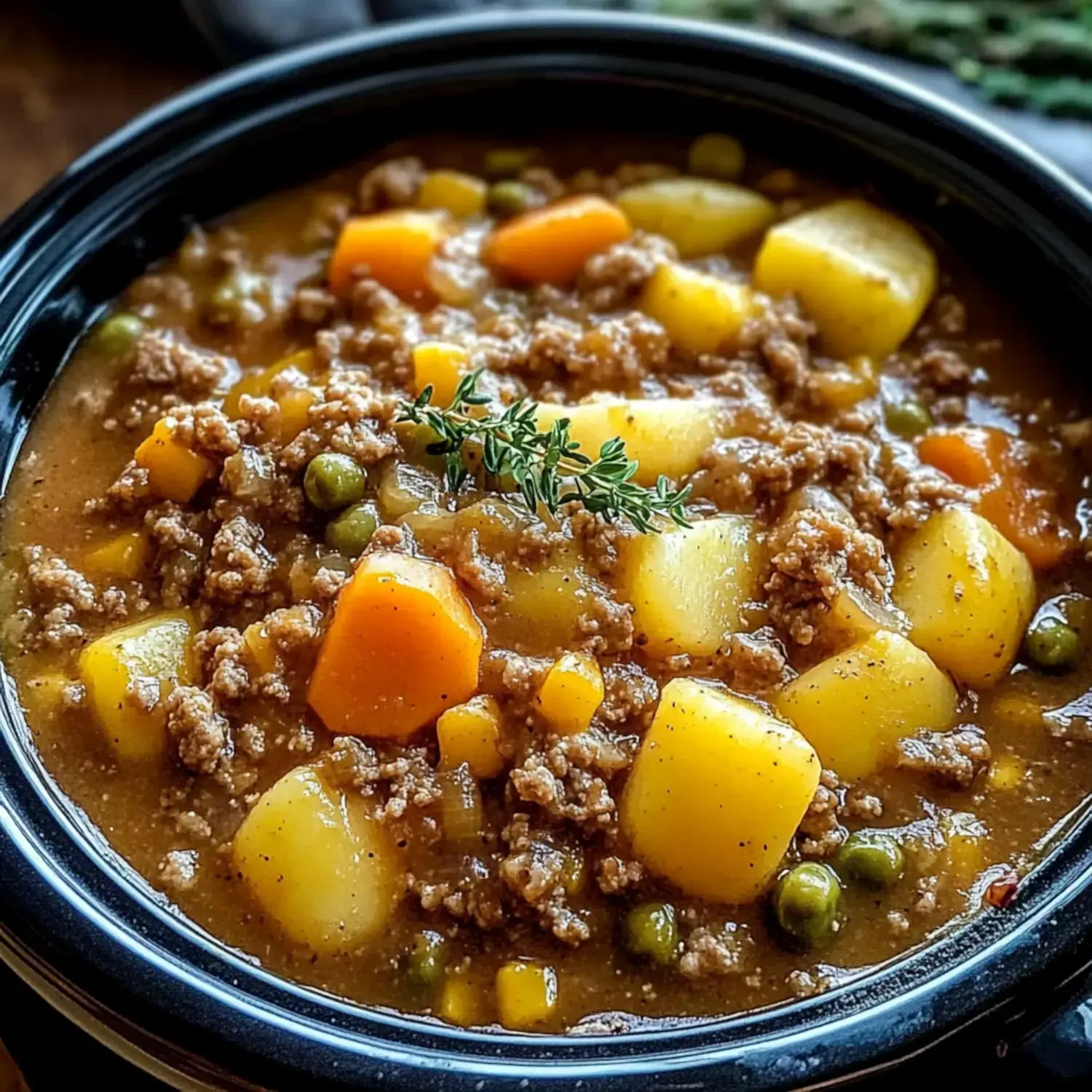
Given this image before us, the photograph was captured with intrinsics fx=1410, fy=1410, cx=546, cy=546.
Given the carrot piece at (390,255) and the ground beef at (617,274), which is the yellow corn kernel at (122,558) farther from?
the ground beef at (617,274)

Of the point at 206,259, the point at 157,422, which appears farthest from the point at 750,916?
the point at 206,259

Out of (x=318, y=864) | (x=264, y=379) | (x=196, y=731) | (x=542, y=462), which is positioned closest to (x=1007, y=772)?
(x=542, y=462)

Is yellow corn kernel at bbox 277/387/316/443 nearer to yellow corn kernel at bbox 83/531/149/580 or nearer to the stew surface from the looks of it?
the stew surface

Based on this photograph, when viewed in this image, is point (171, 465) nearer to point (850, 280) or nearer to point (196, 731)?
point (196, 731)

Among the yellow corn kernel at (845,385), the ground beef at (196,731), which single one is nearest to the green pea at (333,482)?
the ground beef at (196,731)

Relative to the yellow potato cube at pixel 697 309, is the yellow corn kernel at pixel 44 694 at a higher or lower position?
lower

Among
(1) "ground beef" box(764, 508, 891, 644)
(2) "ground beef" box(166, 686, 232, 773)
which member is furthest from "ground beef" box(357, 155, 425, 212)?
(2) "ground beef" box(166, 686, 232, 773)
